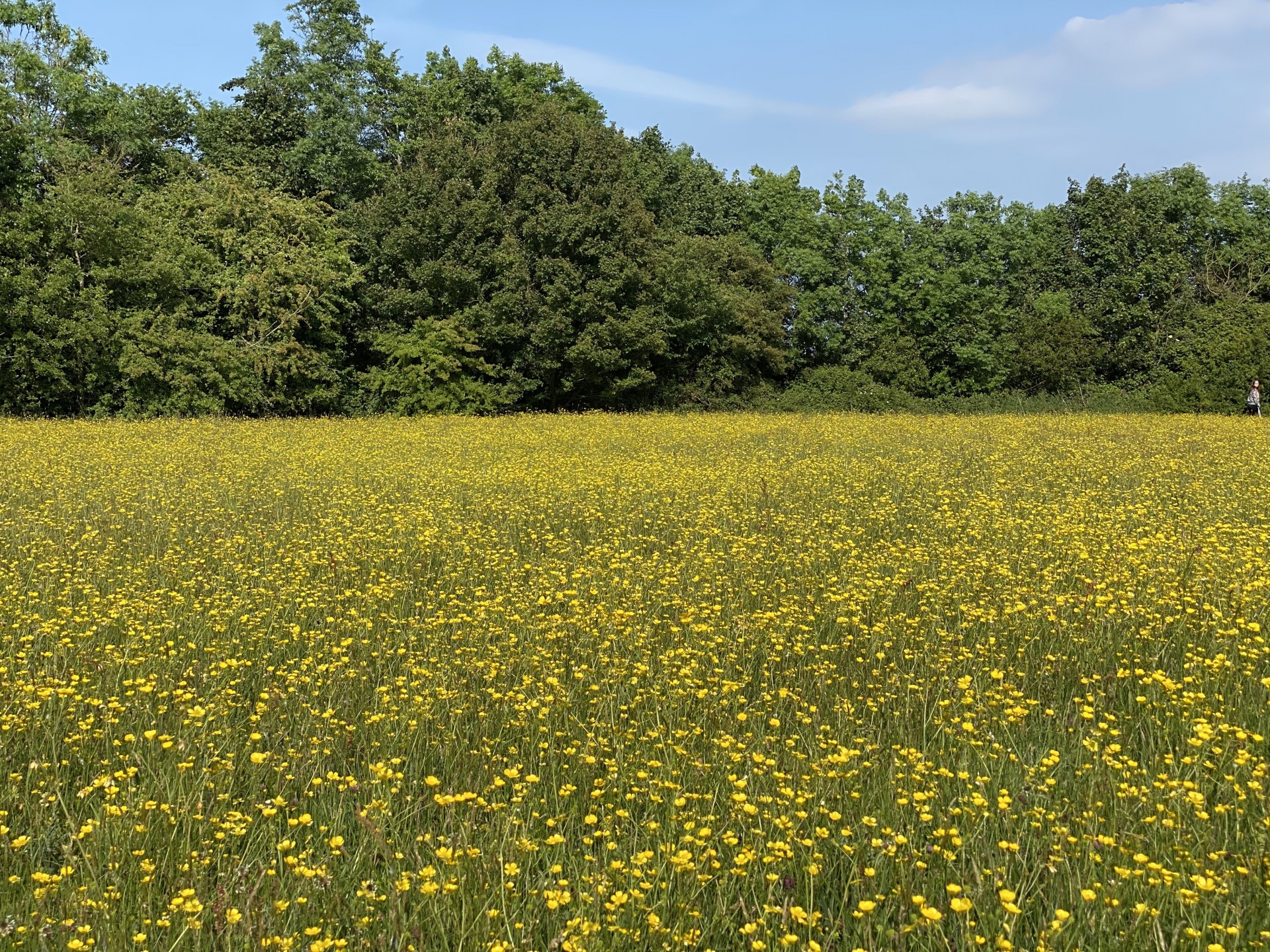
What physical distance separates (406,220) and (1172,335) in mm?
36205

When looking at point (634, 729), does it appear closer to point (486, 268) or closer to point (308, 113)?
point (486, 268)

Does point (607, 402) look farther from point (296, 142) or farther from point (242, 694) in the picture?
point (242, 694)

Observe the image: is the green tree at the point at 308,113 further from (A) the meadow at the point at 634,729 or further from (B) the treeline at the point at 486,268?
(A) the meadow at the point at 634,729

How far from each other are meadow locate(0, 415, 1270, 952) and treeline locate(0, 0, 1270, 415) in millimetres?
21460

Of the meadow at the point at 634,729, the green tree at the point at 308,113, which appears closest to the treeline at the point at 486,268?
the green tree at the point at 308,113

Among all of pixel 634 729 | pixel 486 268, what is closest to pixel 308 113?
pixel 486 268

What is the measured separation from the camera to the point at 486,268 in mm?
32125

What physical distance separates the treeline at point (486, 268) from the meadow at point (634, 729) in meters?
21.5

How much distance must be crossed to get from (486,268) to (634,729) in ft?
98.5

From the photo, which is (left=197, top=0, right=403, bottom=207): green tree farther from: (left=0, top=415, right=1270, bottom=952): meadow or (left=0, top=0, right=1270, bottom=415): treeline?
(left=0, top=415, right=1270, bottom=952): meadow

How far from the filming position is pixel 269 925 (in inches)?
99.1

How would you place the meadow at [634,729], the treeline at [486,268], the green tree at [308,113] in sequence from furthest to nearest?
the green tree at [308,113] < the treeline at [486,268] < the meadow at [634,729]

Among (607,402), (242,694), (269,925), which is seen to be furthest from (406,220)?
(269,925)

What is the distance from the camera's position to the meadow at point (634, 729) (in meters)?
2.60
